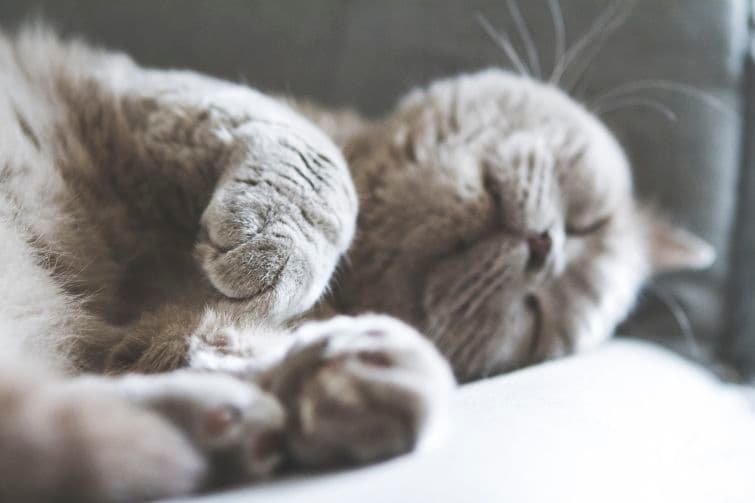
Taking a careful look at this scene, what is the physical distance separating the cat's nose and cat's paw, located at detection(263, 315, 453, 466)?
0.59 m

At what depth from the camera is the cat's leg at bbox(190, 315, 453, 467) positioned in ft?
1.98

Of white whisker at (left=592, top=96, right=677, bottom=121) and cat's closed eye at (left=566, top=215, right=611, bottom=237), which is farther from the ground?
white whisker at (left=592, top=96, right=677, bottom=121)

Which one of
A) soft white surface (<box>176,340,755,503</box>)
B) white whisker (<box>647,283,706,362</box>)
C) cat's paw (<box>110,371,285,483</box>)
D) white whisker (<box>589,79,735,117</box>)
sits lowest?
white whisker (<box>647,283,706,362</box>)

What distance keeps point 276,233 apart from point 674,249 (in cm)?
99

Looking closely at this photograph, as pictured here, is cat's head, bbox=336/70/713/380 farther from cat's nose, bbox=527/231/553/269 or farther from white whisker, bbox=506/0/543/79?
white whisker, bbox=506/0/543/79

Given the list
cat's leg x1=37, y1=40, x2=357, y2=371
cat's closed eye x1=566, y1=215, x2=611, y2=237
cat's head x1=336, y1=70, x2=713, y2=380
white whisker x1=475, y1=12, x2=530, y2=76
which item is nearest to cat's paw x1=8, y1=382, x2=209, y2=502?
cat's leg x1=37, y1=40, x2=357, y2=371

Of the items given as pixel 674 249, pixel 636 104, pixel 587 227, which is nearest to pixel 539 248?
pixel 587 227

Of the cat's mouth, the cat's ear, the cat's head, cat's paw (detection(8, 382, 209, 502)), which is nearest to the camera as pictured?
cat's paw (detection(8, 382, 209, 502))

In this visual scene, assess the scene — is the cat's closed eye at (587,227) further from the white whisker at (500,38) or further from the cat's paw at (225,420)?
the cat's paw at (225,420)

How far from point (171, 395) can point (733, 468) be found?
754mm

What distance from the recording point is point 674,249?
1482mm

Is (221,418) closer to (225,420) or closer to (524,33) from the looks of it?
(225,420)

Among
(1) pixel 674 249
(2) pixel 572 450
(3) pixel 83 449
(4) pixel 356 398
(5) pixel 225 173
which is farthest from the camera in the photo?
(1) pixel 674 249

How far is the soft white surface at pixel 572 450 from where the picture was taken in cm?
61
